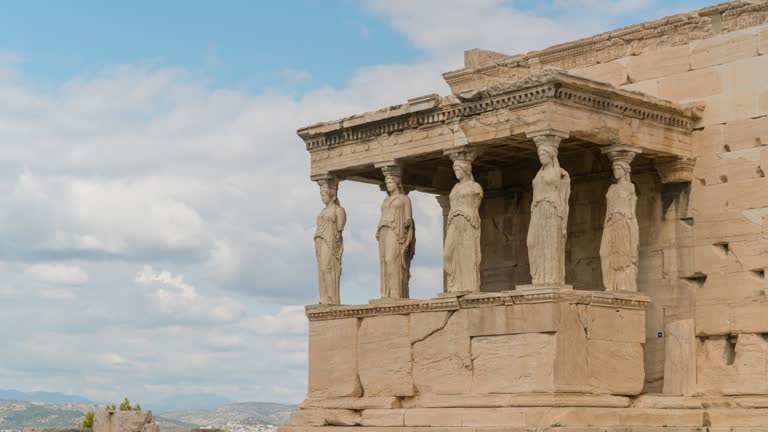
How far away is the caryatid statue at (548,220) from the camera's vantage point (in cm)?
1728

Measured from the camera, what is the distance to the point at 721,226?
18.4m

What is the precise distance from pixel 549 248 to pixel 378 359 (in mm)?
3019

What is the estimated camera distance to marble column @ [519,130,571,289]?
17.3 metres

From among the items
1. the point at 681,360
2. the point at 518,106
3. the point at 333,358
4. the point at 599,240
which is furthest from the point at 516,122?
the point at 333,358

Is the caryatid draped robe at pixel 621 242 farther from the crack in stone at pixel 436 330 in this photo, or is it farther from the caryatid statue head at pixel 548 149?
the crack in stone at pixel 436 330

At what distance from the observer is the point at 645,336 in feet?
60.6

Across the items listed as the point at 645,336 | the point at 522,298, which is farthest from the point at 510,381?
the point at 645,336

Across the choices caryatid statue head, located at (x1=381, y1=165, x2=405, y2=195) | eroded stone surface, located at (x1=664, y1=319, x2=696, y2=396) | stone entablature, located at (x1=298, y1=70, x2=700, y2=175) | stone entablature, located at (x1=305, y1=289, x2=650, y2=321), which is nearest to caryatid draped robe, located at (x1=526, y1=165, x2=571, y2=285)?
stone entablature, located at (x1=305, y1=289, x2=650, y2=321)

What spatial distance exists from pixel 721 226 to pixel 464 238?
126 inches

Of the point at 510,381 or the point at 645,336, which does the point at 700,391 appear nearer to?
the point at 645,336

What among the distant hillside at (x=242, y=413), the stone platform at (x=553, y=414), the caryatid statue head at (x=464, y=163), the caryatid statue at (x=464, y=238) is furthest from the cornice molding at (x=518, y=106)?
the distant hillside at (x=242, y=413)

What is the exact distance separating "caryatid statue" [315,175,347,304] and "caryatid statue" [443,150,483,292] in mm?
2201

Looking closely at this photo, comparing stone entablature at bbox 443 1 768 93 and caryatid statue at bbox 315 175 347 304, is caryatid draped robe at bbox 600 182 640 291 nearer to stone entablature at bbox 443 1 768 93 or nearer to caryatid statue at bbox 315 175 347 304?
stone entablature at bbox 443 1 768 93

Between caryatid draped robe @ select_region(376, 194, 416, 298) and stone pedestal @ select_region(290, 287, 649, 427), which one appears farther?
caryatid draped robe @ select_region(376, 194, 416, 298)
